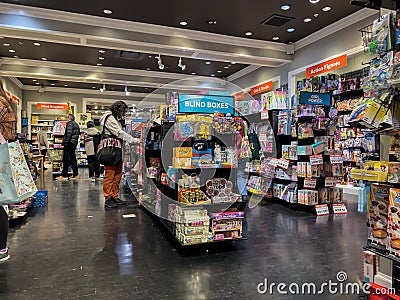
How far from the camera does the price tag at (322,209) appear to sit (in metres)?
4.61

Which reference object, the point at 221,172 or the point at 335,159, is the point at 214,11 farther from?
the point at 221,172

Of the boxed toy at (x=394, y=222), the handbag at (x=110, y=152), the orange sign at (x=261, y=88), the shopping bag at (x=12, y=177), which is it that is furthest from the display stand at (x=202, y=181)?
the orange sign at (x=261, y=88)

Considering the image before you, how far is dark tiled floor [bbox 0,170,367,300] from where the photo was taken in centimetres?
217

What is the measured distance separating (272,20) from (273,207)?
4.11m

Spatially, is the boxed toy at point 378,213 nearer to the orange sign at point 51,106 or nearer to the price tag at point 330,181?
the price tag at point 330,181

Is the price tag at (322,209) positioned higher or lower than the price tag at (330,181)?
lower

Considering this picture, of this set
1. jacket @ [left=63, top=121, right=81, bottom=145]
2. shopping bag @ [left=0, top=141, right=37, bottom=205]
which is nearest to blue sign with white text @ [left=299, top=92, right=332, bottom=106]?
shopping bag @ [left=0, top=141, right=37, bottom=205]

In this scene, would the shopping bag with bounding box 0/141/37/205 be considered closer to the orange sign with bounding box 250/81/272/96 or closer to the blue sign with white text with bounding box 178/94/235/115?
the blue sign with white text with bounding box 178/94/235/115

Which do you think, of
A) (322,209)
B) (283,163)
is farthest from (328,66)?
(322,209)

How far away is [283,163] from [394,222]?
358cm

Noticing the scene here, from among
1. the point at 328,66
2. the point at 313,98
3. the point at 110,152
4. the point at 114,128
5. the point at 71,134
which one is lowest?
the point at 110,152

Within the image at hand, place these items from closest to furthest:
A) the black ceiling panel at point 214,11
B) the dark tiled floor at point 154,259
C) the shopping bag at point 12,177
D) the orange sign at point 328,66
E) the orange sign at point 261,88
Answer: the dark tiled floor at point 154,259 → the shopping bag at point 12,177 → the black ceiling panel at point 214,11 → the orange sign at point 328,66 → the orange sign at point 261,88

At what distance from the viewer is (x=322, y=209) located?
4.65 meters

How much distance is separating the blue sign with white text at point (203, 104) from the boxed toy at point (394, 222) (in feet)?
5.80
